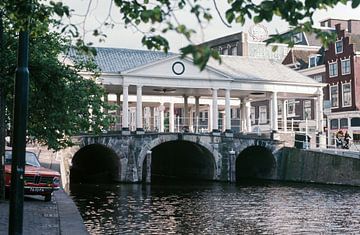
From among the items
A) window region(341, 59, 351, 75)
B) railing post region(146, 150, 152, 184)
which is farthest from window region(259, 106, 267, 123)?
railing post region(146, 150, 152, 184)

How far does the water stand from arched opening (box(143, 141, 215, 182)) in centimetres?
1174

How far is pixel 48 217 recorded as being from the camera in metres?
14.6

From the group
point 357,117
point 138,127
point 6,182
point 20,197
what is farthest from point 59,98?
point 357,117

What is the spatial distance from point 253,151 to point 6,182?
3275 cm

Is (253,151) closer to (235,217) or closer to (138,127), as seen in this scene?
(138,127)

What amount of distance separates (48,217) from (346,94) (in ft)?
146

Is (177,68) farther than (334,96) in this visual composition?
No

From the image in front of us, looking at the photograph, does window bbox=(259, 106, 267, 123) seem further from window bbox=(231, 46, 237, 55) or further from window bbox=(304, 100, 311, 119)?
window bbox=(231, 46, 237, 55)

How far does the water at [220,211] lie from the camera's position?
683 inches

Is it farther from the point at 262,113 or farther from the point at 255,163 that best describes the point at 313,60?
the point at 255,163

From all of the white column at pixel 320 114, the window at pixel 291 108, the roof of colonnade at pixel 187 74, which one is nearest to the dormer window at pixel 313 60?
the window at pixel 291 108

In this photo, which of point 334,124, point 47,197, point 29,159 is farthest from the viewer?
point 334,124

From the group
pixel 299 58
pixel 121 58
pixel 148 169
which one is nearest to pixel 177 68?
pixel 121 58

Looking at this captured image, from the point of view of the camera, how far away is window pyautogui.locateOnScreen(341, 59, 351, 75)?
176ft
